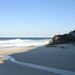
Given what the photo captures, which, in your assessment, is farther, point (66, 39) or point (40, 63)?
point (66, 39)

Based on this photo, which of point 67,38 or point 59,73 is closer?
point 59,73

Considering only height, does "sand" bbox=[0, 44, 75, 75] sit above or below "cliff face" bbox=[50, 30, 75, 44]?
below

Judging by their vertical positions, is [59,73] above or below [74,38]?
below

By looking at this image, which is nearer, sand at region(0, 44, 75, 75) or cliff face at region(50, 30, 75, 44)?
sand at region(0, 44, 75, 75)

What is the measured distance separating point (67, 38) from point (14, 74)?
22.7 meters

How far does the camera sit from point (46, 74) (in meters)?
3.89

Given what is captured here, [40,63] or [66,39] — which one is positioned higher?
[66,39]

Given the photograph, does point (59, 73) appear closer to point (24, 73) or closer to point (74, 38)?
point (24, 73)

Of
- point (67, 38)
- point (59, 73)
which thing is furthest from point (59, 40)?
point (59, 73)

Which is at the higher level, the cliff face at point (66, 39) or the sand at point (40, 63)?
the cliff face at point (66, 39)

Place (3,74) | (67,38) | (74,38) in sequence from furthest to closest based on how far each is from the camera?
1. (67,38)
2. (74,38)
3. (3,74)

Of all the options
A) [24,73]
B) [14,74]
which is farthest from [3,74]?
[24,73]

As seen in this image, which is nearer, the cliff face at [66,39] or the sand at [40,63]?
the sand at [40,63]

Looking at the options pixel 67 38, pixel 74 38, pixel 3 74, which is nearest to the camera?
pixel 3 74
